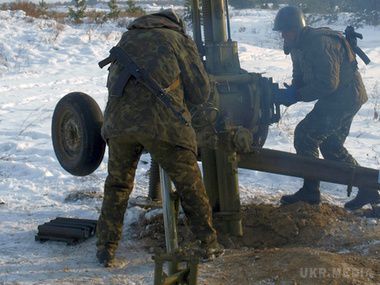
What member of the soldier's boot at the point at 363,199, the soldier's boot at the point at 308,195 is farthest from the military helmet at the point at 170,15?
the soldier's boot at the point at 363,199

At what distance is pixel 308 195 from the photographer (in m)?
6.48

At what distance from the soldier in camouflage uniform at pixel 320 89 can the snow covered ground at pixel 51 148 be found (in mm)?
502

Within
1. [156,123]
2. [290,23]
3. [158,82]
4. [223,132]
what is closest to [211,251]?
[223,132]

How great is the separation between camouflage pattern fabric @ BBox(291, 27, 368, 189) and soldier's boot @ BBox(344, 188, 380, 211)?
0.37 m

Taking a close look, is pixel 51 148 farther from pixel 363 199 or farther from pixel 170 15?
pixel 170 15

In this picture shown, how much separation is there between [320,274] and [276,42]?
56.2ft

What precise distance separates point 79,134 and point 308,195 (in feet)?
8.14

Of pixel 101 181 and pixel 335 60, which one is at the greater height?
pixel 335 60

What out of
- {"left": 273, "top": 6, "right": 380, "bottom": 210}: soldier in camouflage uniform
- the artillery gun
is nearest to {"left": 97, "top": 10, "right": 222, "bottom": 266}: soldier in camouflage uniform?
the artillery gun

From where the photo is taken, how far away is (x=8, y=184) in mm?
6965

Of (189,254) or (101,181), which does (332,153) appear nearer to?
(101,181)

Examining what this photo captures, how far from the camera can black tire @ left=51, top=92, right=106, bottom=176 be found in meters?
5.21

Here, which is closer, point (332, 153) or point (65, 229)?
point (65, 229)

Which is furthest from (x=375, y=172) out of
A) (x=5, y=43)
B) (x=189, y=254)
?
(x=5, y=43)
